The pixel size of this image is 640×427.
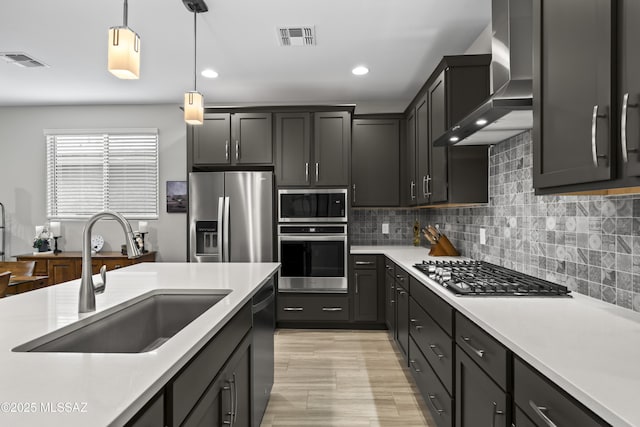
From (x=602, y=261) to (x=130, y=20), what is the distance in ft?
11.0

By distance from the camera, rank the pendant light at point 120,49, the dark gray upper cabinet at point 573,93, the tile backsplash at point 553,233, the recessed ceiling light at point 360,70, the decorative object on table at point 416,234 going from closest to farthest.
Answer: the dark gray upper cabinet at point 573,93
the tile backsplash at point 553,233
the pendant light at point 120,49
the recessed ceiling light at point 360,70
the decorative object on table at point 416,234

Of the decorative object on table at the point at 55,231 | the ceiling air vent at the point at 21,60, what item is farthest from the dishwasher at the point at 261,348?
the decorative object on table at the point at 55,231

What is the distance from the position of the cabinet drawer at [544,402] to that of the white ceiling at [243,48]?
97.5 inches

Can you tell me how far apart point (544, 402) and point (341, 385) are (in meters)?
2.13

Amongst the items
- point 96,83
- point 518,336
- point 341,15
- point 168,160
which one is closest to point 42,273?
point 168,160

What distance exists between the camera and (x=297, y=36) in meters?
3.23

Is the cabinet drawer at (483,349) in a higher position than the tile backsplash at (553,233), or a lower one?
lower

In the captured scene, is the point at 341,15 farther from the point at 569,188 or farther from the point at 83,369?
the point at 83,369

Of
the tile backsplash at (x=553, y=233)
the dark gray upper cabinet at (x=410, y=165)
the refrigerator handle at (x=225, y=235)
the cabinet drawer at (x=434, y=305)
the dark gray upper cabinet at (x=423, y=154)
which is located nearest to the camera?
the tile backsplash at (x=553, y=233)

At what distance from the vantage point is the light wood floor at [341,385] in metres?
2.51

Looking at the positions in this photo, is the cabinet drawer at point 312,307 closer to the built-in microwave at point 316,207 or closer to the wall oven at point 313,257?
the wall oven at point 313,257

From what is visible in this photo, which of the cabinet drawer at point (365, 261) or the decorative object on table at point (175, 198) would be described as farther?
the decorative object on table at point (175, 198)

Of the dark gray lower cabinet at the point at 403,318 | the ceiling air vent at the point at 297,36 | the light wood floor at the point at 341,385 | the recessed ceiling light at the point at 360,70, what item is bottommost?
the light wood floor at the point at 341,385

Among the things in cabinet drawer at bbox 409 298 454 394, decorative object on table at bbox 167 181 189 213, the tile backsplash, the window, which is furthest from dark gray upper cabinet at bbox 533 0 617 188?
the window
